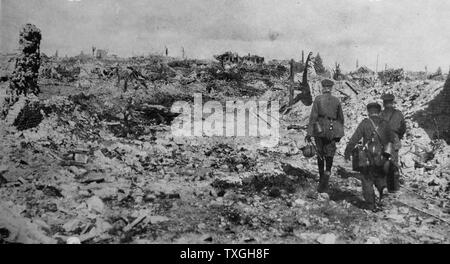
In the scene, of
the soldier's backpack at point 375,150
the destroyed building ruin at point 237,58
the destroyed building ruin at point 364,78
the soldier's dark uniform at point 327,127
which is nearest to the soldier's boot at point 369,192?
the soldier's backpack at point 375,150

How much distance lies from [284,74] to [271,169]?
17.9 m

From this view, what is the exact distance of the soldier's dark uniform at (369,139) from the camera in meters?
4.69

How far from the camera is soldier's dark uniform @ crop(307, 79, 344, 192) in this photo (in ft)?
16.3

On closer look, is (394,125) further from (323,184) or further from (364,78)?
(364,78)

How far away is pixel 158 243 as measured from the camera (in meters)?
3.78

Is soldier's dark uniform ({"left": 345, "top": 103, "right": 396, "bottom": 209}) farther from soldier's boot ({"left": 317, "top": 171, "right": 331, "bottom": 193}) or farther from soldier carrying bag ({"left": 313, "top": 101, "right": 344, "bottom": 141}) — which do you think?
soldier's boot ({"left": 317, "top": 171, "right": 331, "bottom": 193})

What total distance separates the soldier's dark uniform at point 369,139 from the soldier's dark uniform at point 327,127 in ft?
0.82

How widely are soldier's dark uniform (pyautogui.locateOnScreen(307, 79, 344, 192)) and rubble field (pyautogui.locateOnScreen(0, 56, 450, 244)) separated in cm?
46

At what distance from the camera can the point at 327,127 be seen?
498 cm

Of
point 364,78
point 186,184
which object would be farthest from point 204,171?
point 364,78

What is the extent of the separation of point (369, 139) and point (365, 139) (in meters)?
0.06

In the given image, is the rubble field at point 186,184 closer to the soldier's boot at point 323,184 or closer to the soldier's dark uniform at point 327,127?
the soldier's boot at point 323,184

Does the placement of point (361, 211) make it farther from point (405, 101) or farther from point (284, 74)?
point (284, 74)
